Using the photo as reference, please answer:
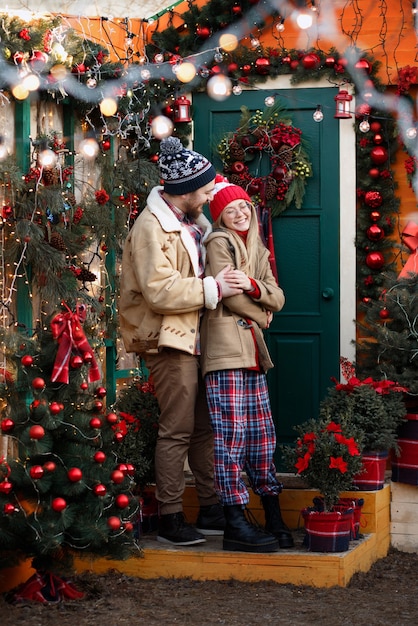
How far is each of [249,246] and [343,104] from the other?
1786 millimetres

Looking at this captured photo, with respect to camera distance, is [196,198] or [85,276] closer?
[196,198]

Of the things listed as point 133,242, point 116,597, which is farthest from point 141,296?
point 116,597

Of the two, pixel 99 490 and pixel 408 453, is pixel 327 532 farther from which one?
pixel 99 490

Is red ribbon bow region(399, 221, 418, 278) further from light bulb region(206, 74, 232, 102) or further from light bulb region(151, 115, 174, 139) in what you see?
light bulb region(151, 115, 174, 139)

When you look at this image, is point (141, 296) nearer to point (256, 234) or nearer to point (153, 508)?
point (256, 234)

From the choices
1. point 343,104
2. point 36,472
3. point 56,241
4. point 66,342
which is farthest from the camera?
point 343,104

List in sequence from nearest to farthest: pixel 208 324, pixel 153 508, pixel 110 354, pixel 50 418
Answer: pixel 50 418 < pixel 208 324 < pixel 153 508 < pixel 110 354

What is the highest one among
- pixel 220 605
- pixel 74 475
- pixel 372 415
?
pixel 372 415

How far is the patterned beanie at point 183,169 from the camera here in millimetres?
4977

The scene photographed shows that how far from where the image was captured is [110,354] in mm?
6195

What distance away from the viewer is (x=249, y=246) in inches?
203

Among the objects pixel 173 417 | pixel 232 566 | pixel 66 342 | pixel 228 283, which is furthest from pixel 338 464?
pixel 66 342

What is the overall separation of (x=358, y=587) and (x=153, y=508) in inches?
47.1

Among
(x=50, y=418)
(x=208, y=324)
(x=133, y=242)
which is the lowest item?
(x=50, y=418)
